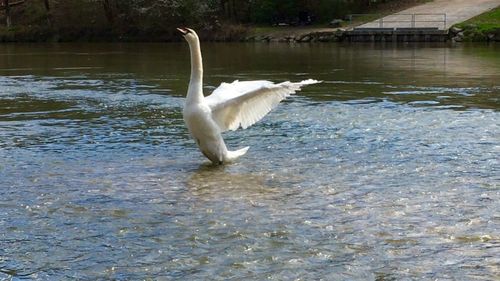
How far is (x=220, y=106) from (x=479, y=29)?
40.3m

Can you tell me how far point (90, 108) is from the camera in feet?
63.3

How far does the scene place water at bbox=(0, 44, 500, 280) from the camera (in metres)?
7.22

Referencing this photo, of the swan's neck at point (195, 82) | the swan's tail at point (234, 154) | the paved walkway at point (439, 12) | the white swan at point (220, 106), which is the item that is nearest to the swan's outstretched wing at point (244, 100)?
the white swan at point (220, 106)

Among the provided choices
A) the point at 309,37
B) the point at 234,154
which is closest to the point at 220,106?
the point at 234,154

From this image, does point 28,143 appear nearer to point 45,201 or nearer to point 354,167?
point 45,201

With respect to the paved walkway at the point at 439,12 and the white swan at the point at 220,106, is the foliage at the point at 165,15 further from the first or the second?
the white swan at the point at 220,106

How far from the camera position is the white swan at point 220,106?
1156 centimetres

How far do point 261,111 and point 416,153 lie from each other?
2.59 meters

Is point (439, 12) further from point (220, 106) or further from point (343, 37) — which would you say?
point (220, 106)

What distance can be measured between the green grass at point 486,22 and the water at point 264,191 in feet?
94.1

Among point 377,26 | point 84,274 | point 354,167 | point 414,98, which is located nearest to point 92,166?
point 354,167

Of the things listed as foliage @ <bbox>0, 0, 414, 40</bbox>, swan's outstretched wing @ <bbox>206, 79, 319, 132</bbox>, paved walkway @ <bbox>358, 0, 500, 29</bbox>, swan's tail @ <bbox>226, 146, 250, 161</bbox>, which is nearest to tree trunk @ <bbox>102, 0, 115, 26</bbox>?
foliage @ <bbox>0, 0, 414, 40</bbox>

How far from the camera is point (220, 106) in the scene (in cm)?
1189

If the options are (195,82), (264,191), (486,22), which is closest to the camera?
(264,191)
